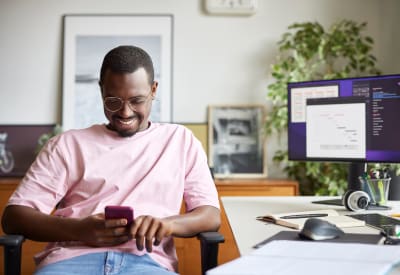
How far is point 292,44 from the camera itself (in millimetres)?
3660

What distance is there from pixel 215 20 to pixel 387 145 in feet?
7.24

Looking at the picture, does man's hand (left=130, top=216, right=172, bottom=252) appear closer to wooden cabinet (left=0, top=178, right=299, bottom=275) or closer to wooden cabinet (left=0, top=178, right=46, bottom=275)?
wooden cabinet (left=0, top=178, right=299, bottom=275)

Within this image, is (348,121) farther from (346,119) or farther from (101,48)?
(101,48)

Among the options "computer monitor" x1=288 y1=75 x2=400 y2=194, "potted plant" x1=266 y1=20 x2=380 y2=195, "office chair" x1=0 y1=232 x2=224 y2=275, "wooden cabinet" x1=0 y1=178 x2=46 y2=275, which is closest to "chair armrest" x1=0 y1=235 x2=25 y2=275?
"office chair" x1=0 y1=232 x2=224 y2=275

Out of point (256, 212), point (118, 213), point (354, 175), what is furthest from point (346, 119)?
point (118, 213)

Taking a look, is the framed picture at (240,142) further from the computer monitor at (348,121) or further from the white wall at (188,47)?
the computer monitor at (348,121)

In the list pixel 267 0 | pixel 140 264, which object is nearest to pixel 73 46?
pixel 267 0

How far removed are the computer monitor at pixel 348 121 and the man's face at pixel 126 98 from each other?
78cm

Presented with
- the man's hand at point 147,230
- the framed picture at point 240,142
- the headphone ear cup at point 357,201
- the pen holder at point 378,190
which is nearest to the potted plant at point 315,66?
the framed picture at point 240,142

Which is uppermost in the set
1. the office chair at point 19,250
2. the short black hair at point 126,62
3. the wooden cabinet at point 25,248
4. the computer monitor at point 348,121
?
the short black hair at point 126,62

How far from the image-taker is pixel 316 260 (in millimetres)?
982

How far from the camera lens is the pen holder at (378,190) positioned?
1847 mm

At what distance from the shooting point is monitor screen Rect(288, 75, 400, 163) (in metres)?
1.86

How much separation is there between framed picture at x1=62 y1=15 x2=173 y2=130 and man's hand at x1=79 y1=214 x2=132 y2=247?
2.35 m
